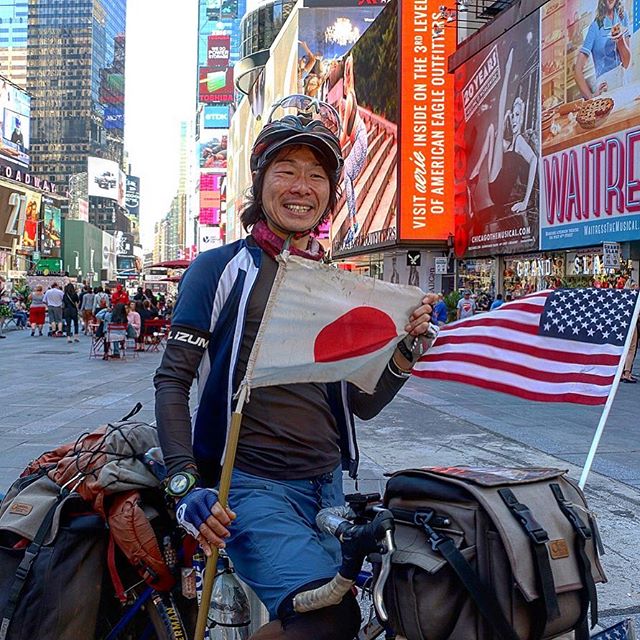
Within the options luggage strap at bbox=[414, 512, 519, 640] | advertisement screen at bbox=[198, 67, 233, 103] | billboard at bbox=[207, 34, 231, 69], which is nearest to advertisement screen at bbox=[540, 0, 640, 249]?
luggage strap at bbox=[414, 512, 519, 640]

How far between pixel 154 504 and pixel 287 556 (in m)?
0.70

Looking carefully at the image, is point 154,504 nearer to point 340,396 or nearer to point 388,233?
point 340,396

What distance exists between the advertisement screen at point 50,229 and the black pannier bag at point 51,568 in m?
124

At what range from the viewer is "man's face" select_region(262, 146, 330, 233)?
264cm

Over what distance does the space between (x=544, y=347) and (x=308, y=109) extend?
4.27ft

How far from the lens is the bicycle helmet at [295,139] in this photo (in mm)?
2570

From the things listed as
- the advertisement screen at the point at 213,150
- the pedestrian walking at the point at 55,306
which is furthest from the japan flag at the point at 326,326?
the advertisement screen at the point at 213,150

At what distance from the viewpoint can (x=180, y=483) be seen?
2229mm

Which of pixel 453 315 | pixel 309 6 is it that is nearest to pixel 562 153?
pixel 453 315

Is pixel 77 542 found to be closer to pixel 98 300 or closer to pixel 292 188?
pixel 292 188

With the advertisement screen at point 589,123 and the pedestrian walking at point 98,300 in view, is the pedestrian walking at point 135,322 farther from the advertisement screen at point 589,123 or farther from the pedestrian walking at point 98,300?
the advertisement screen at point 589,123

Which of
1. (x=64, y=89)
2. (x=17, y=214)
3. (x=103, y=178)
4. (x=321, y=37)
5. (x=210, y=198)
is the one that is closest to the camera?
(x=321, y=37)

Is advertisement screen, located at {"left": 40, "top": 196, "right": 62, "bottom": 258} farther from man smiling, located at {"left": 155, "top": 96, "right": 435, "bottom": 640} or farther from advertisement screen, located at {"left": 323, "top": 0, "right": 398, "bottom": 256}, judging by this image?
man smiling, located at {"left": 155, "top": 96, "right": 435, "bottom": 640}

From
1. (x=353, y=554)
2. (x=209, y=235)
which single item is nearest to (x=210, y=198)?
(x=209, y=235)
